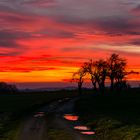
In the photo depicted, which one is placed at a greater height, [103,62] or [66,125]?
[103,62]

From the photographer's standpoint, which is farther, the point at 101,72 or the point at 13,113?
the point at 101,72

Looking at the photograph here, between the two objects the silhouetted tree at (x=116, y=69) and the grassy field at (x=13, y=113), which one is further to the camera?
the silhouetted tree at (x=116, y=69)

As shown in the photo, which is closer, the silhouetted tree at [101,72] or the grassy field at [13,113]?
the grassy field at [13,113]

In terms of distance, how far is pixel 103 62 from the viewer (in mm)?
190375

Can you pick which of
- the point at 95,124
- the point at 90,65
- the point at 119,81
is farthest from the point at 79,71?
the point at 95,124

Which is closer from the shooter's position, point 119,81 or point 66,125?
point 66,125

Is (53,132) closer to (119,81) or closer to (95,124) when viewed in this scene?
(95,124)

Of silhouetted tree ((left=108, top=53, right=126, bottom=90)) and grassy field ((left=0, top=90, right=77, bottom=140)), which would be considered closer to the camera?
grassy field ((left=0, top=90, right=77, bottom=140))

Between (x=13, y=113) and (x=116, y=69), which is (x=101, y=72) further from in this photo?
(x=13, y=113)

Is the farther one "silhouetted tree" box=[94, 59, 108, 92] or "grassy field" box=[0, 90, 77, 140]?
"silhouetted tree" box=[94, 59, 108, 92]

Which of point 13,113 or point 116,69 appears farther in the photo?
point 116,69

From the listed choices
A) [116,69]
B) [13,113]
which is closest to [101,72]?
[116,69]

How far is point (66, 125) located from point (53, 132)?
6.18 m

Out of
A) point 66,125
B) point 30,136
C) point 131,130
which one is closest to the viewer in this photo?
point 30,136
